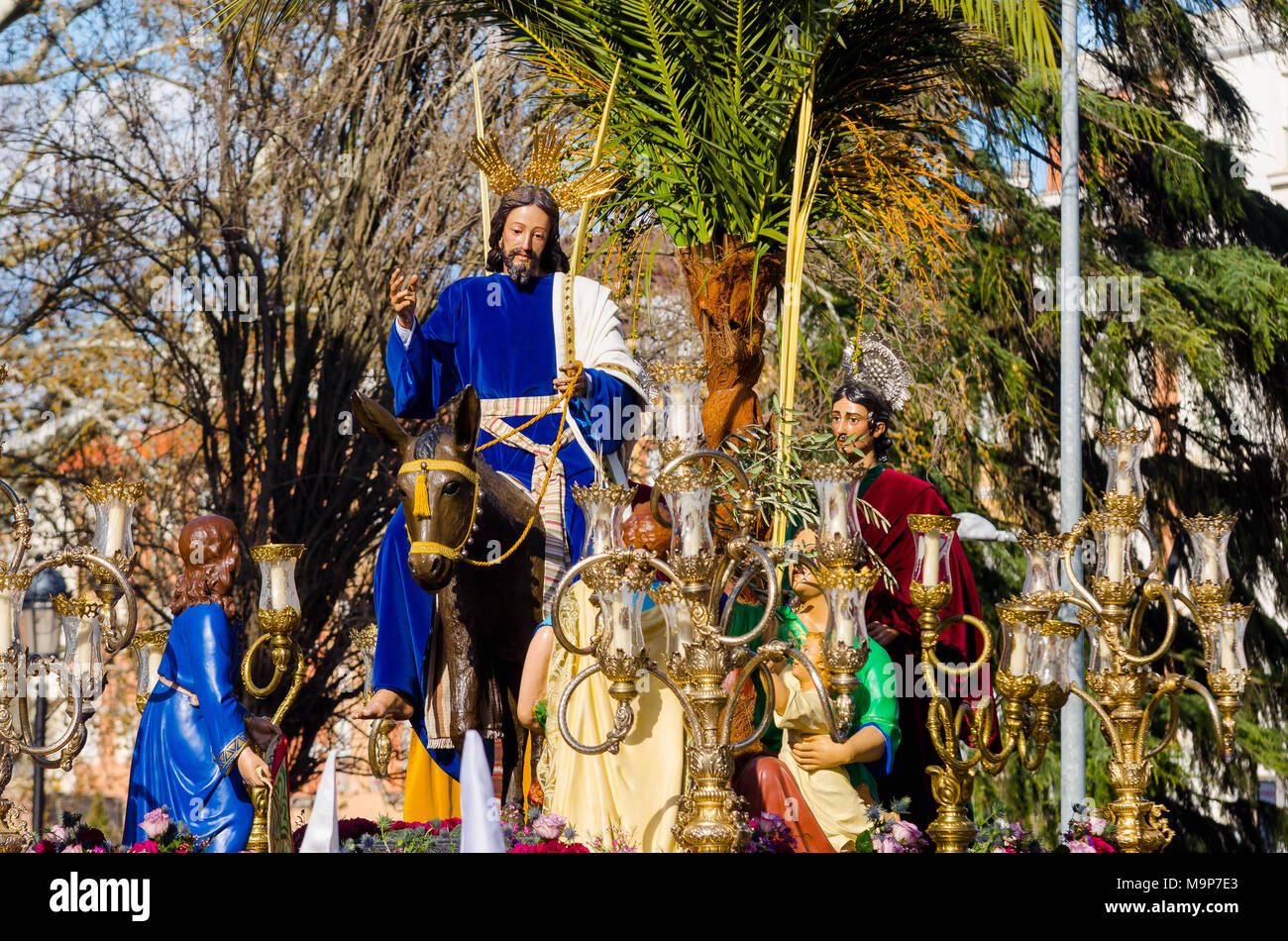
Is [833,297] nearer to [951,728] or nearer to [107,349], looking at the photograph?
[107,349]

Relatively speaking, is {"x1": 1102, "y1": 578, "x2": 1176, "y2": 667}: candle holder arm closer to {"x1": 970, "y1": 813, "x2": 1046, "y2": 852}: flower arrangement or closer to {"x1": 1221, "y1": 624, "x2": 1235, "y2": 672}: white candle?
{"x1": 1221, "y1": 624, "x2": 1235, "y2": 672}: white candle

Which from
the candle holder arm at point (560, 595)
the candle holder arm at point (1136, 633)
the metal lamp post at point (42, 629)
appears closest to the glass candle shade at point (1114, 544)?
the candle holder arm at point (1136, 633)

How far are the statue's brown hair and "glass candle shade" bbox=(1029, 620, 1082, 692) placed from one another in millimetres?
2983

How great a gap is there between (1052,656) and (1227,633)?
0.90m

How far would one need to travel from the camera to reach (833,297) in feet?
56.0

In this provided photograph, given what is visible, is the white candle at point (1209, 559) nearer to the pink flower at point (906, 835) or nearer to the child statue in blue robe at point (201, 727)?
the pink flower at point (906, 835)

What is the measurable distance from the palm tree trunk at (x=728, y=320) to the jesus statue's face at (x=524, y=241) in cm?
105

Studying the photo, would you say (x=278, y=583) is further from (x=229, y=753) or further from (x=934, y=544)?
(x=934, y=544)

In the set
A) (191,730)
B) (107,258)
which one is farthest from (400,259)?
(191,730)

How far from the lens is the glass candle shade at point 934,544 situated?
5.71 m

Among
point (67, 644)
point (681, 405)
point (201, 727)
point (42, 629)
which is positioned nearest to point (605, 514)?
point (681, 405)

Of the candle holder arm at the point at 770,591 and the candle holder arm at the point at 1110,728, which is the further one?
the candle holder arm at the point at 1110,728

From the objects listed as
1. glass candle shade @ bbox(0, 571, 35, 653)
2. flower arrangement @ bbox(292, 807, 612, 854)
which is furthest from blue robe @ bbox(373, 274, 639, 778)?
glass candle shade @ bbox(0, 571, 35, 653)

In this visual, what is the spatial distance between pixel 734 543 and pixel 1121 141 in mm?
13429
